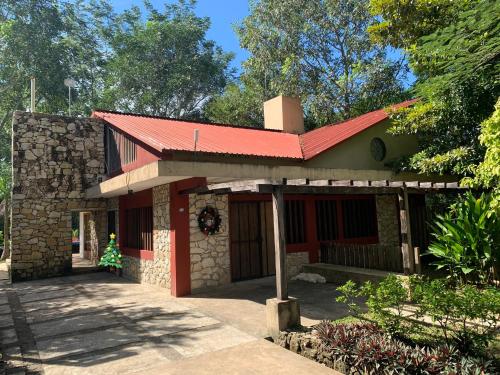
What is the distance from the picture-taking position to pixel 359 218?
548 inches

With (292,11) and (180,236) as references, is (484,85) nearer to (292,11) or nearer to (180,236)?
(180,236)

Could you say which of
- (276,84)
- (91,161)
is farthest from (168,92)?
(91,161)

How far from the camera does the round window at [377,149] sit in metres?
13.5

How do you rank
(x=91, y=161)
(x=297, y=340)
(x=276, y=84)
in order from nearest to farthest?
(x=297, y=340), (x=91, y=161), (x=276, y=84)

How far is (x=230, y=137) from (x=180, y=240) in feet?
14.2

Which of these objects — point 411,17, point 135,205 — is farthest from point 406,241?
point 135,205

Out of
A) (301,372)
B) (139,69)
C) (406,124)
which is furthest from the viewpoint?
(139,69)

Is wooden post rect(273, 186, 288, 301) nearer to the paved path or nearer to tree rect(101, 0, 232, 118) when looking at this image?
the paved path

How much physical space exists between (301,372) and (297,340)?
898 mm

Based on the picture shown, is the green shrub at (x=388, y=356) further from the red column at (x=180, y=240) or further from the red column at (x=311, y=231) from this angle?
the red column at (x=311, y=231)

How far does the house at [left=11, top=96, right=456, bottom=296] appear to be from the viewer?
30.5 feet

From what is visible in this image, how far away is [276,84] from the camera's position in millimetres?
23594

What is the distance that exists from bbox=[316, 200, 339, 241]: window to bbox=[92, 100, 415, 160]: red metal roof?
2.07 meters

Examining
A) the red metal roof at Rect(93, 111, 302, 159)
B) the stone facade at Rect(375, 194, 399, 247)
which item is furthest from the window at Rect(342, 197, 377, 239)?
the red metal roof at Rect(93, 111, 302, 159)
